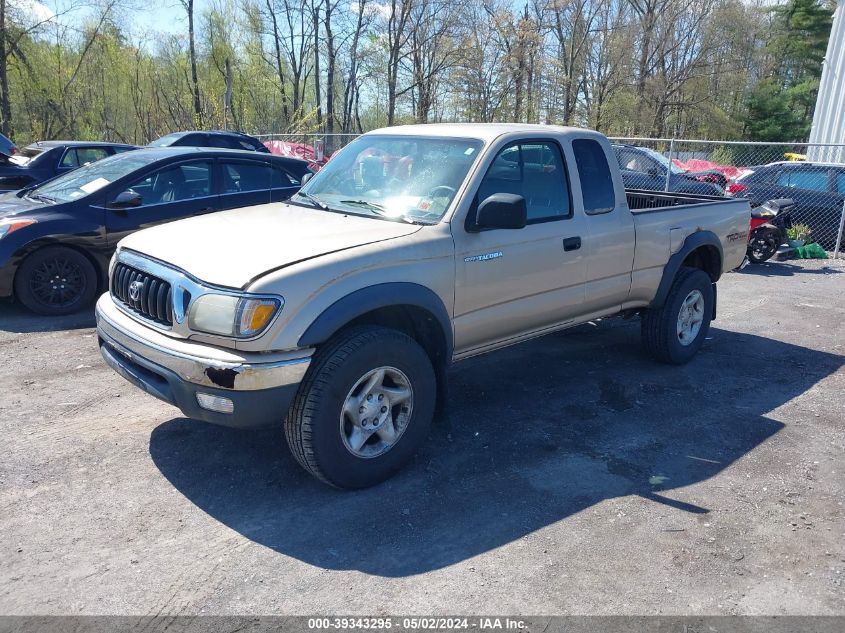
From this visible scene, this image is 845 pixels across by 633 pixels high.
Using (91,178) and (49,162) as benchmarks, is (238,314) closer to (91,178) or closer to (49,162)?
(91,178)

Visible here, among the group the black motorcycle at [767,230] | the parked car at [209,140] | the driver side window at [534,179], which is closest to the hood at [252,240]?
the driver side window at [534,179]

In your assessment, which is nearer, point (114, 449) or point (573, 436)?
point (114, 449)

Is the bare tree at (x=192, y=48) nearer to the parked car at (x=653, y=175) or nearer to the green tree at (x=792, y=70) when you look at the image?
the parked car at (x=653, y=175)

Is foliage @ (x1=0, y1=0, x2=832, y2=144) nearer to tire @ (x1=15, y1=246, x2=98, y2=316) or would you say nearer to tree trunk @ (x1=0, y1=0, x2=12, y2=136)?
tree trunk @ (x1=0, y1=0, x2=12, y2=136)

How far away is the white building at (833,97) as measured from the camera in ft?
60.2

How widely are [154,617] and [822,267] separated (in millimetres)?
11723

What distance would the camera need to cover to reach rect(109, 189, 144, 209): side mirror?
713 centimetres

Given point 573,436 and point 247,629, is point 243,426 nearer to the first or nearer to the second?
point 247,629

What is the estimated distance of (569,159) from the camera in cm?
504

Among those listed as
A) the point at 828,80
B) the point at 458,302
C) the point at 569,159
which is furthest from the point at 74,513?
the point at 828,80

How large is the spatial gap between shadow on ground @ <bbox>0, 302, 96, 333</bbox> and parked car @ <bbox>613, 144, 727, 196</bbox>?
10.3 metres

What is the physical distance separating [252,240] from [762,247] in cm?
992

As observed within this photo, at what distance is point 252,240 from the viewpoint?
3895 millimetres

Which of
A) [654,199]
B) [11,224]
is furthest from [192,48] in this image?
[654,199]
